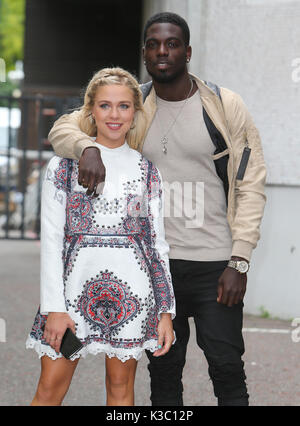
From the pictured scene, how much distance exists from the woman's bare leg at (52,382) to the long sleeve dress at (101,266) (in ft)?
0.16

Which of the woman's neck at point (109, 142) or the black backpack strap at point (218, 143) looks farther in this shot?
the black backpack strap at point (218, 143)

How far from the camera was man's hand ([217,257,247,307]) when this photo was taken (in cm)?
301

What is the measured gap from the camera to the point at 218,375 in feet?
10.3

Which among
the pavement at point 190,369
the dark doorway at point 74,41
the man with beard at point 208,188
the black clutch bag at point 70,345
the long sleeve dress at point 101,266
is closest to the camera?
the black clutch bag at point 70,345

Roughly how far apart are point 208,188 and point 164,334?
0.70 metres

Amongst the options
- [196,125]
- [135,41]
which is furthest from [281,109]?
[135,41]

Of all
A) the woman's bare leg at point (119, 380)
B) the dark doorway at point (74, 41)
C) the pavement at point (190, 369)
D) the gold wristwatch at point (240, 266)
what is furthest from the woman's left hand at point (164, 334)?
the dark doorway at point (74, 41)

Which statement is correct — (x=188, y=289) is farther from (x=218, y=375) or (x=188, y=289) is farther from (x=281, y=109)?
(x=281, y=109)

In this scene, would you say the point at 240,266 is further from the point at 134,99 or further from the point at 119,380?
the point at 134,99

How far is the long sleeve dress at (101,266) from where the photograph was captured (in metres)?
2.83

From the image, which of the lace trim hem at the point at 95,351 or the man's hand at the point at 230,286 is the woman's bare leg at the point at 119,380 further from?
the man's hand at the point at 230,286

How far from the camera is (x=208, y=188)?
10.4 feet
